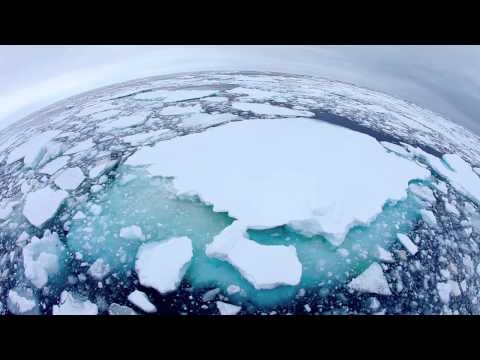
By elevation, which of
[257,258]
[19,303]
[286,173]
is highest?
[286,173]

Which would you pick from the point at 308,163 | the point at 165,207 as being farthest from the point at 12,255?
the point at 308,163

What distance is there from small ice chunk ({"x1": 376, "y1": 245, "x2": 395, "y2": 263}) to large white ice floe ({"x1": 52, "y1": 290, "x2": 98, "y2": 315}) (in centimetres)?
143

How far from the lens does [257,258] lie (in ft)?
4.92

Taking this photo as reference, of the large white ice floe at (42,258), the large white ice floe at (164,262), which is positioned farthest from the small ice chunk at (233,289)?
the large white ice floe at (42,258)

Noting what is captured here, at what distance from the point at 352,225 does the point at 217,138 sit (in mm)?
1283

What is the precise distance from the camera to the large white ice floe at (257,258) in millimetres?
1436

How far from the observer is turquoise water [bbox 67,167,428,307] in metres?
1.46

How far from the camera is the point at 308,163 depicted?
2203 millimetres

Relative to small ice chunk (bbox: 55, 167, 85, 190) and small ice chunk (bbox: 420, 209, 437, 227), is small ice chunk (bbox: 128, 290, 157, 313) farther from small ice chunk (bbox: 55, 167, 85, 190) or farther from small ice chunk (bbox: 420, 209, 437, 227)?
small ice chunk (bbox: 420, 209, 437, 227)

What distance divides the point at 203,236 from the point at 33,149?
2.19m

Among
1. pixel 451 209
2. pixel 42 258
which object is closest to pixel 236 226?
pixel 42 258

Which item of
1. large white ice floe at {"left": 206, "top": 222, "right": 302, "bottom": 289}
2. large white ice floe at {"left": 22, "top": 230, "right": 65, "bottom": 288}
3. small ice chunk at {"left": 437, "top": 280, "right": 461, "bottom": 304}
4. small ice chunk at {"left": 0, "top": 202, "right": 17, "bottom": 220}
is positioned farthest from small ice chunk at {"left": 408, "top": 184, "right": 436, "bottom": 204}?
small ice chunk at {"left": 0, "top": 202, "right": 17, "bottom": 220}

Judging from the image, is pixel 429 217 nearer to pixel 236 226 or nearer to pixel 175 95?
pixel 236 226

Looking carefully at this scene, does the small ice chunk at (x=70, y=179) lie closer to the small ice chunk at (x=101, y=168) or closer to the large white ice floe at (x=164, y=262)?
the small ice chunk at (x=101, y=168)
